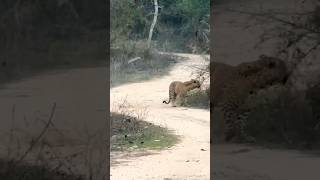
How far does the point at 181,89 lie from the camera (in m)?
10.3

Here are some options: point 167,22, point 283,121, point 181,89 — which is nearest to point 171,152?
point 283,121

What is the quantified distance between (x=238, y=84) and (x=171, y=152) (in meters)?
Answer: 1.30

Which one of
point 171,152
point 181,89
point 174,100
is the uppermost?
point 181,89

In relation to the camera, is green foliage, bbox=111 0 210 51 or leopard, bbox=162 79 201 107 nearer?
leopard, bbox=162 79 201 107

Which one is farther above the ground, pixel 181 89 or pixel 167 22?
pixel 167 22

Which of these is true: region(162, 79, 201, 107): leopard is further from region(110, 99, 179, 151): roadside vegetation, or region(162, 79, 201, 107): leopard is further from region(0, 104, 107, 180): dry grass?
region(0, 104, 107, 180): dry grass

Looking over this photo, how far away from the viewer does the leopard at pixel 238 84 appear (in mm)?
6352

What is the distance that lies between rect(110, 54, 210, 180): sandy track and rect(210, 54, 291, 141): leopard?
0.38 meters

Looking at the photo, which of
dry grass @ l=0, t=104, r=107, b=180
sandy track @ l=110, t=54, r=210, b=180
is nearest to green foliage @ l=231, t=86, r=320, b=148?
sandy track @ l=110, t=54, r=210, b=180

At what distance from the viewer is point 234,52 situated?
25.5 ft

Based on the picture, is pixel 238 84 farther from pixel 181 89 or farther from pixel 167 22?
pixel 167 22

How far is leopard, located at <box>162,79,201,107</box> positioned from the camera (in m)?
10.2

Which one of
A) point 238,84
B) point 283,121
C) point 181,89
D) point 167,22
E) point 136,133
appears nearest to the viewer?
point 283,121

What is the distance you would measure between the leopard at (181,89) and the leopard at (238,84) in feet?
8.22
